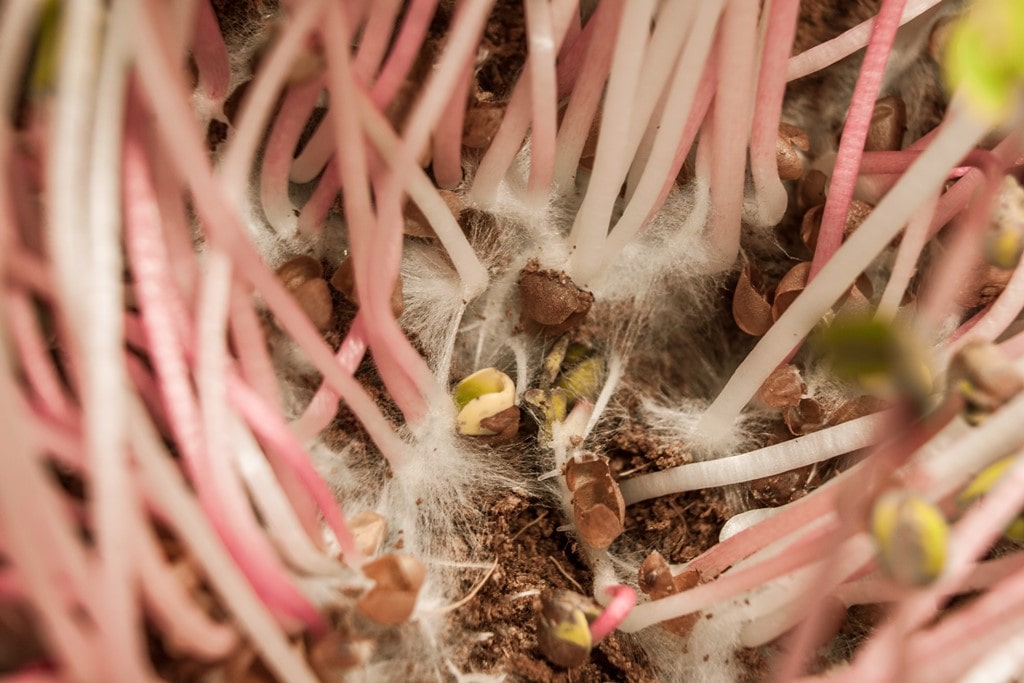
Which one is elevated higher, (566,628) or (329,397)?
(329,397)

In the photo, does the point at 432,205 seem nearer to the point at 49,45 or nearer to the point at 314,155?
the point at 314,155

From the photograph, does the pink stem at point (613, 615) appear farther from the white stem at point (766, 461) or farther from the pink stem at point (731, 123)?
the pink stem at point (731, 123)

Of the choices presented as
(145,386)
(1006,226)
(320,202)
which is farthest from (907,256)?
(145,386)

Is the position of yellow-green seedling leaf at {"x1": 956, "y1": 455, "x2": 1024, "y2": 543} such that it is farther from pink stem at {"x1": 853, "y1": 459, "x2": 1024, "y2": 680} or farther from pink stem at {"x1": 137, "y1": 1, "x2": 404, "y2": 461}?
pink stem at {"x1": 137, "y1": 1, "x2": 404, "y2": 461}

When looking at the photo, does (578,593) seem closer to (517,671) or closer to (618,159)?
(517,671)

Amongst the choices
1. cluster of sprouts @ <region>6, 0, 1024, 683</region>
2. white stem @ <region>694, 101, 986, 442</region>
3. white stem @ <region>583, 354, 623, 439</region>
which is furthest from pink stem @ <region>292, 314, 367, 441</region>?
white stem @ <region>694, 101, 986, 442</region>

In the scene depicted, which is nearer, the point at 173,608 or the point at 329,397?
the point at 173,608

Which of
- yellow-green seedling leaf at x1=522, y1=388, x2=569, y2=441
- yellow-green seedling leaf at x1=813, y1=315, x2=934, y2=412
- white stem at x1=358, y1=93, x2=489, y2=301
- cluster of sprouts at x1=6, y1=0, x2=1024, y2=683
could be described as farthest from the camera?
yellow-green seedling leaf at x1=522, y1=388, x2=569, y2=441
